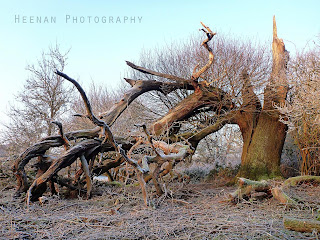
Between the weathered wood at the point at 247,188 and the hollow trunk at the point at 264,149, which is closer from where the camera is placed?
the weathered wood at the point at 247,188

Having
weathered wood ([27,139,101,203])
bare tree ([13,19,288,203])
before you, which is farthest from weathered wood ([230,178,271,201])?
weathered wood ([27,139,101,203])

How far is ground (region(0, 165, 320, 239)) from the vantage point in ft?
10.2

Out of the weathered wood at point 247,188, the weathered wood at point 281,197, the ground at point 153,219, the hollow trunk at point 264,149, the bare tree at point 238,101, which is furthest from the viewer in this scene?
the hollow trunk at point 264,149

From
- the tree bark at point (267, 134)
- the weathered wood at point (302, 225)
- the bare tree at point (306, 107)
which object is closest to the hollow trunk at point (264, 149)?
the tree bark at point (267, 134)

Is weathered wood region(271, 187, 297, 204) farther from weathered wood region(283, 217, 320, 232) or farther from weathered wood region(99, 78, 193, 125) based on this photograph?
weathered wood region(99, 78, 193, 125)

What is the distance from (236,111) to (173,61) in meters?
3.66

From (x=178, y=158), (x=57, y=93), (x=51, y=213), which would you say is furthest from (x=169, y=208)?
(x=57, y=93)

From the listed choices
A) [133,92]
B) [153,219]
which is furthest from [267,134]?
[153,219]

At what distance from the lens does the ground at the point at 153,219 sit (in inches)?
123

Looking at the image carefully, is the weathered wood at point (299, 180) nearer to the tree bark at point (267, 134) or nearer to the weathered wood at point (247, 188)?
the tree bark at point (267, 134)

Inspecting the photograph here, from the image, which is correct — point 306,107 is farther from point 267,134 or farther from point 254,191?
point 254,191

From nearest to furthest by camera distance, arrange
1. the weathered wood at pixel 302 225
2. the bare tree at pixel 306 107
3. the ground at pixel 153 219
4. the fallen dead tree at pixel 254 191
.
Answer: the weathered wood at pixel 302 225
the ground at pixel 153 219
the fallen dead tree at pixel 254 191
the bare tree at pixel 306 107

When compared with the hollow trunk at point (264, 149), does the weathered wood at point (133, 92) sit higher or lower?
higher

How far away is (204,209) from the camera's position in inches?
170
